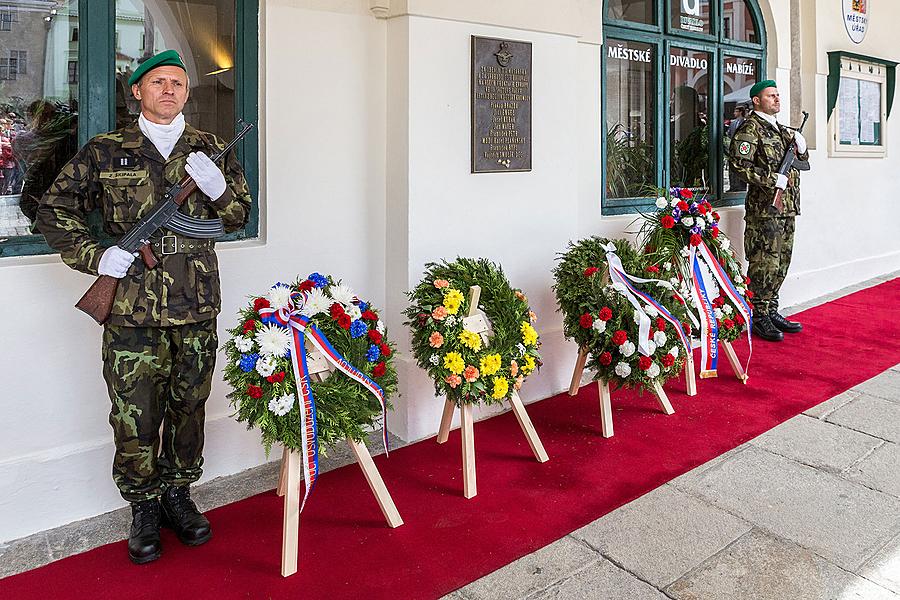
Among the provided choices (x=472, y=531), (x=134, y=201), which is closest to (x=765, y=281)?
(x=472, y=531)

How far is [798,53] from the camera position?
770 cm

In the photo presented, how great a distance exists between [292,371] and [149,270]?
2.26 ft

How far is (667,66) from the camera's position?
6.14m

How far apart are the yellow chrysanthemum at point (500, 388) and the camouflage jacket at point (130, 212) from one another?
132 cm

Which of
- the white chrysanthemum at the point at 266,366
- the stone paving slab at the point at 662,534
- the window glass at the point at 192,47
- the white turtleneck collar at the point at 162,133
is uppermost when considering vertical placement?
the window glass at the point at 192,47

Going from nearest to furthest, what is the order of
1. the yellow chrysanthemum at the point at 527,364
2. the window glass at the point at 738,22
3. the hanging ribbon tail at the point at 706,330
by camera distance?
the yellow chrysanthemum at the point at 527,364 < the hanging ribbon tail at the point at 706,330 < the window glass at the point at 738,22

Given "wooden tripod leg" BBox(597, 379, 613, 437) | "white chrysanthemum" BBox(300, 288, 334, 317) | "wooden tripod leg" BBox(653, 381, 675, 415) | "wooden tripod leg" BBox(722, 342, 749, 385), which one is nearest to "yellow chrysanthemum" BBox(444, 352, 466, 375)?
"white chrysanthemum" BBox(300, 288, 334, 317)

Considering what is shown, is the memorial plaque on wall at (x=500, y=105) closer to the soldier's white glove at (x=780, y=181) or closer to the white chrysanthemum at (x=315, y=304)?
the white chrysanthemum at (x=315, y=304)

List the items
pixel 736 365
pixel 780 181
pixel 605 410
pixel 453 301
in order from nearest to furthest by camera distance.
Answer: pixel 453 301
pixel 605 410
pixel 736 365
pixel 780 181

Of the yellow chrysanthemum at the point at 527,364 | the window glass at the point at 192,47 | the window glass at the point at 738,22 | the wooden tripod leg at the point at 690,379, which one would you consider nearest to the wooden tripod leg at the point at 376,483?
the yellow chrysanthemum at the point at 527,364

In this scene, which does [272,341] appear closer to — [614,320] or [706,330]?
[614,320]

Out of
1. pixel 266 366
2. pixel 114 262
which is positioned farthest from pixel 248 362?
pixel 114 262

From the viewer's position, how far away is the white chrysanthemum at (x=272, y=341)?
2934 mm

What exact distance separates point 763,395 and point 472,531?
2.65 m
